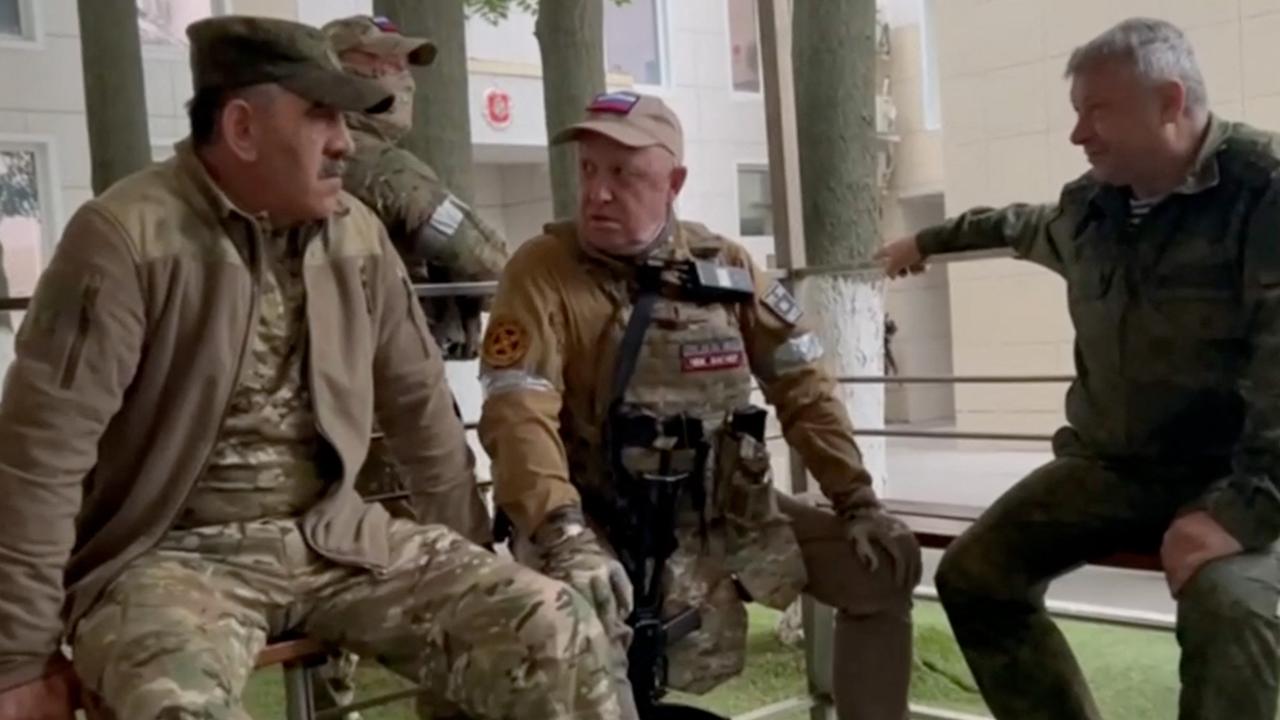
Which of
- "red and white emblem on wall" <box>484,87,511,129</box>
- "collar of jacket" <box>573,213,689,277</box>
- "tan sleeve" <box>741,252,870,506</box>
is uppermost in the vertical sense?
"red and white emblem on wall" <box>484,87,511,129</box>

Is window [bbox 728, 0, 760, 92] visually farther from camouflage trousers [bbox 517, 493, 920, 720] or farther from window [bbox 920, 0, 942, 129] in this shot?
camouflage trousers [bbox 517, 493, 920, 720]

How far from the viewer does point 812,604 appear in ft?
9.96

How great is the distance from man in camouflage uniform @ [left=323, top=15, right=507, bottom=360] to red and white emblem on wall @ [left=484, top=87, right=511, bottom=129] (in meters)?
6.80

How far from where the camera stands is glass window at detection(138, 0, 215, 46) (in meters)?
7.19

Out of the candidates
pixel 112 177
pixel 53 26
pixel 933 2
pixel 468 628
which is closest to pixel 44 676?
pixel 468 628

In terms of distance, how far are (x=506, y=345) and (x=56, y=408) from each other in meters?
0.72

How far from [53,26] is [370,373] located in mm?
5559

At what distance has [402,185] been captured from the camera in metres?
2.70

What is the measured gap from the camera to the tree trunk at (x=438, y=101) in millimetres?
3770

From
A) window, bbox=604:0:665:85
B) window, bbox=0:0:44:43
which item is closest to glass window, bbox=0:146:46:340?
window, bbox=0:0:44:43

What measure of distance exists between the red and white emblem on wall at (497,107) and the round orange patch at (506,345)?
7.52 metres

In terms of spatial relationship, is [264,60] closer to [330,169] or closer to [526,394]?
[330,169]

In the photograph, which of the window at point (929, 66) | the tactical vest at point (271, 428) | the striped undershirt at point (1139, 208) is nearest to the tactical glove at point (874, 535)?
the striped undershirt at point (1139, 208)

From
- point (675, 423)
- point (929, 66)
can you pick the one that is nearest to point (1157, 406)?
point (675, 423)
